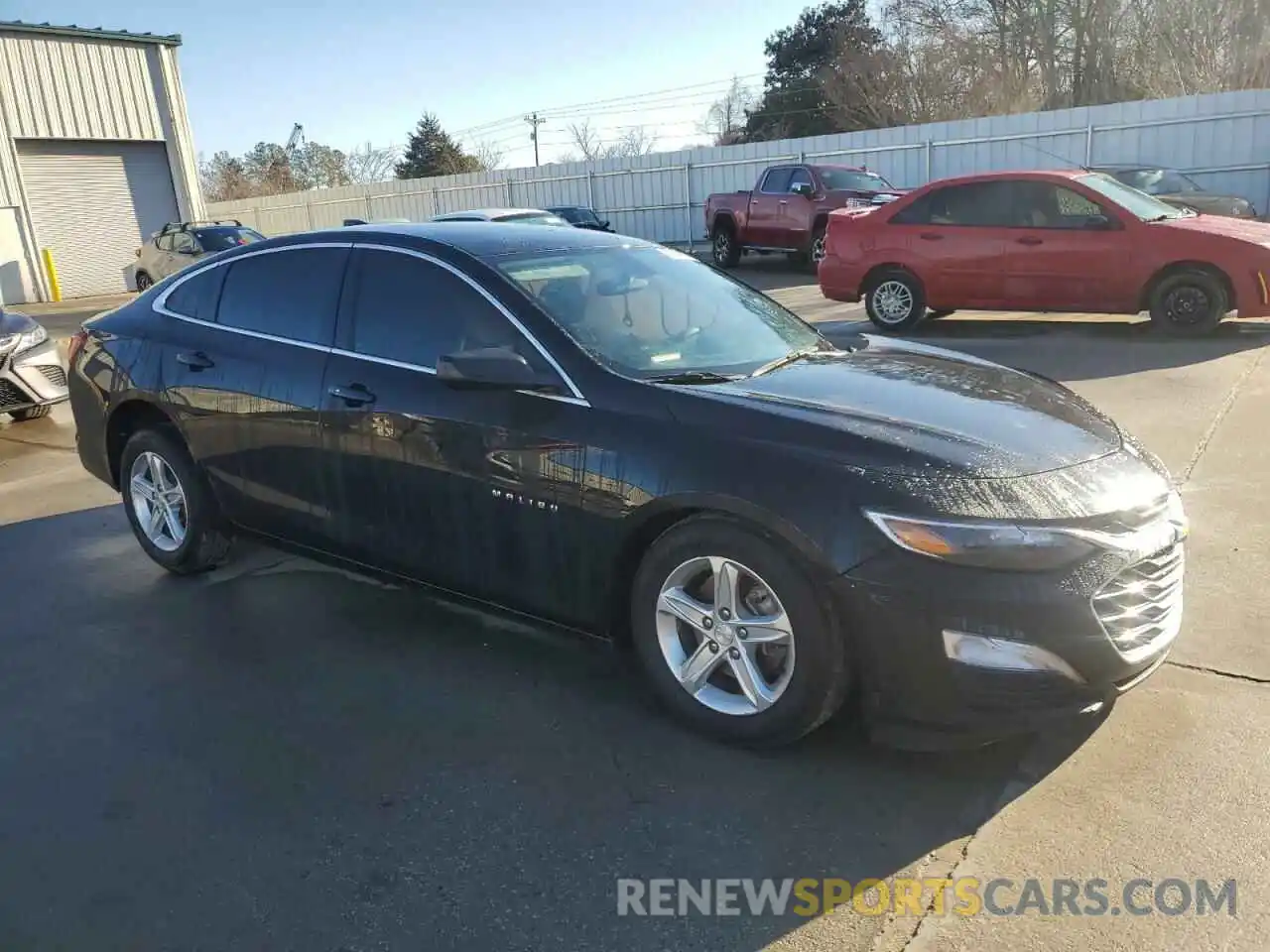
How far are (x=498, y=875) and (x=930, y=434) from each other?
1765mm

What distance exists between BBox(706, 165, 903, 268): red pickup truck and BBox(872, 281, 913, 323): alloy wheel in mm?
5740

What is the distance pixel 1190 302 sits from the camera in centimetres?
968

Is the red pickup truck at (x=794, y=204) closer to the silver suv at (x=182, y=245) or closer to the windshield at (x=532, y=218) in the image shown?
the windshield at (x=532, y=218)

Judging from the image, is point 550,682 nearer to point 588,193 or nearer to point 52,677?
point 52,677

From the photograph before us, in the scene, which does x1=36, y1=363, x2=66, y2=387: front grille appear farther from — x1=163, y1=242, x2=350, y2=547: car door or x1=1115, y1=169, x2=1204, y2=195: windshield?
x1=1115, y1=169, x2=1204, y2=195: windshield


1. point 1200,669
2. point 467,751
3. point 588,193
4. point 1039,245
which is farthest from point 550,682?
point 588,193

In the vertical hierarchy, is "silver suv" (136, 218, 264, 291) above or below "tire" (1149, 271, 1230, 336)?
above

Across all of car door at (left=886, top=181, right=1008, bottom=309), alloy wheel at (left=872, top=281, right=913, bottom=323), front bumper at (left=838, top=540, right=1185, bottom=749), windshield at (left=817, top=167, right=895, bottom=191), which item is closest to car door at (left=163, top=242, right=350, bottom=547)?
front bumper at (left=838, top=540, right=1185, bottom=749)

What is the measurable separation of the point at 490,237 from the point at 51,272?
75.7 feet

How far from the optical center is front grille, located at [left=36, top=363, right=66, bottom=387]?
8.91 meters

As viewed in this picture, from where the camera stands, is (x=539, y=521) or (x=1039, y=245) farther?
(x=1039, y=245)

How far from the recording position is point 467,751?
Answer: 3.35 m

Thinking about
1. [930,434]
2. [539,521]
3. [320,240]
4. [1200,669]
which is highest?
[320,240]

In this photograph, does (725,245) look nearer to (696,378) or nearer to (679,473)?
(696,378)
